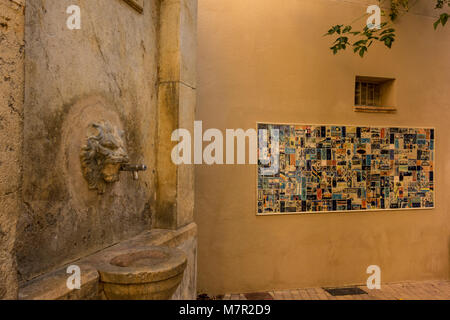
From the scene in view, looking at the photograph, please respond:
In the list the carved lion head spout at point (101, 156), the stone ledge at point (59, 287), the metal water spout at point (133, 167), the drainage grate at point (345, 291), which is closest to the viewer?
the stone ledge at point (59, 287)

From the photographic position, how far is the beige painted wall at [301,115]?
12.3 ft

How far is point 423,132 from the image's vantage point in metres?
4.28

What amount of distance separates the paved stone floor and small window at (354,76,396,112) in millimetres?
2303

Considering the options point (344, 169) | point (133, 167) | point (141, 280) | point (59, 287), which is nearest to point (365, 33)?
point (344, 169)

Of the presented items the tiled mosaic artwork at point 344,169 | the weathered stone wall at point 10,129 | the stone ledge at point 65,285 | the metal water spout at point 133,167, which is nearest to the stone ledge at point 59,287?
the stone ledge at point 65,285

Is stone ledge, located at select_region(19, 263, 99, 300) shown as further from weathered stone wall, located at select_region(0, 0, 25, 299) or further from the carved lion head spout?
the carved lion head spout

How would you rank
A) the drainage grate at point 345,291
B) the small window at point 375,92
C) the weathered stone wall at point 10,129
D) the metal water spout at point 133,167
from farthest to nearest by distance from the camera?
the small window at point 375,92 → the drainage grate at point 345,291 → the metal water spout at point 133,167 → the weathered stone wall at point 10,129

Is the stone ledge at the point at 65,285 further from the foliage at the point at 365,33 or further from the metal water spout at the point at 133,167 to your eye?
the foliage at the point at 365,33

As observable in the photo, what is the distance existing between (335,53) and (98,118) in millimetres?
2945

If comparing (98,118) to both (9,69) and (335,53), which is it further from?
(335,53)

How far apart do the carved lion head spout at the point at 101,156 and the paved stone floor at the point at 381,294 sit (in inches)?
93.3

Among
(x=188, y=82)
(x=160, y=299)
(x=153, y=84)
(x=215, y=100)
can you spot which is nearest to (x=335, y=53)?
(x=215, y=100)

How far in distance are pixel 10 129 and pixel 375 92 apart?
14.4ft

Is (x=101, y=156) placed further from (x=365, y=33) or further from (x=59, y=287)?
(x=365, y=33)
